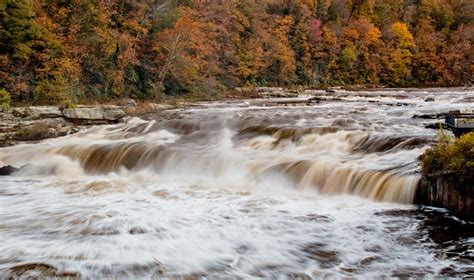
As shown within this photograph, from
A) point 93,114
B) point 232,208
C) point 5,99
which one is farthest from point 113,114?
point 232,208

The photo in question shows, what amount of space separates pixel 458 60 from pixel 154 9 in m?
47.0

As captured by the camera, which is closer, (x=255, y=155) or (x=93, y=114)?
(x=255, y=155)

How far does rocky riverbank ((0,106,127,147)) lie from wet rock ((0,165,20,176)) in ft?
10.1

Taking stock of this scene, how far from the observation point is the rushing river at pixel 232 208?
5668 millimetres

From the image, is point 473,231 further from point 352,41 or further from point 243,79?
point 352,41

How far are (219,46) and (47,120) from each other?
73.5 feet

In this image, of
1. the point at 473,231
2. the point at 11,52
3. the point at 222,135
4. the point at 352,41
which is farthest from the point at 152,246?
the point at 352,41

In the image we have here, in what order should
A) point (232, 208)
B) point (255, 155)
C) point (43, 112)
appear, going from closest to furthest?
point (232, 208)
point (255, 155)
point (43, 112)

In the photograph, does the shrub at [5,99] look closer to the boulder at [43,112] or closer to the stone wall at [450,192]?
the boulder at [43,112]

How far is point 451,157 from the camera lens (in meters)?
7.69

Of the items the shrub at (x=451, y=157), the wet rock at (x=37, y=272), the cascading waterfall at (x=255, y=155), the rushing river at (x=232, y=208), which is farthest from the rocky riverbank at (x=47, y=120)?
the shrub at (x=451, y=157)

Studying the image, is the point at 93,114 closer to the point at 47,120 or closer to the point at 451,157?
the point at 47,120

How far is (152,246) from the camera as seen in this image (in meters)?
6.25

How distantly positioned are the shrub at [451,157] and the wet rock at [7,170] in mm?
10563
